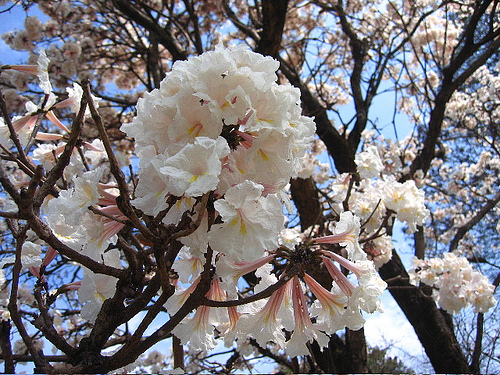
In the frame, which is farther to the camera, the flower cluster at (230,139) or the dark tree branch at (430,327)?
the dark tree branch at (430,327)

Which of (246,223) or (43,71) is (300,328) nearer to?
(246,223)

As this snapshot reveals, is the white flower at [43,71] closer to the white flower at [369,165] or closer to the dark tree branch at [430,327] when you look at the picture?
the white flower at [369,165]

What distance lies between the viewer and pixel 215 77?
0.86m

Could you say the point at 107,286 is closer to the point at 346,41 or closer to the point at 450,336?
the point at 450,336

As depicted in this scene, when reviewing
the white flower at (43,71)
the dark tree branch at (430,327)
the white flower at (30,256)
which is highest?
the white flower at (43,71)

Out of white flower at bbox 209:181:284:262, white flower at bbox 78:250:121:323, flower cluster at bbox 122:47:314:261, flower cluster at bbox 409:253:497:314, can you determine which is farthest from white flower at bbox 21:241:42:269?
flower cluster at bbox 409:253:497:314

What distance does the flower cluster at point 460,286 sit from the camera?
121 inches

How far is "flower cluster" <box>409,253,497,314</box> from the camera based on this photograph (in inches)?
121

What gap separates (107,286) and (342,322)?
2.38 ft

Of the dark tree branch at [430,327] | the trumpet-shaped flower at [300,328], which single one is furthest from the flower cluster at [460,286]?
the trumpet-shaped flower at [300,328]

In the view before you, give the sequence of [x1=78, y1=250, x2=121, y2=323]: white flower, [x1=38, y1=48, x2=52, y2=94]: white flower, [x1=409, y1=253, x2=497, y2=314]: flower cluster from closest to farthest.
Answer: [x1=78, y1=250, x2=121, y2=323]: white flower < [x1=38, y1=48, x2=52, y2=94]: white flower < [x1=409, y1=253, x2=497, y2=314]: flower cluster

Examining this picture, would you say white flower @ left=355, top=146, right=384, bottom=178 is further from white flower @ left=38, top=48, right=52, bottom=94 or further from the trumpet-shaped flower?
white flower @ left=38, top=48, right=52, bottom=94

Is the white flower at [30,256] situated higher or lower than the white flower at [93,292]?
higher

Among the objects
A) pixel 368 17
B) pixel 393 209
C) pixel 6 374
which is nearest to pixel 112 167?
pixel 6 374
